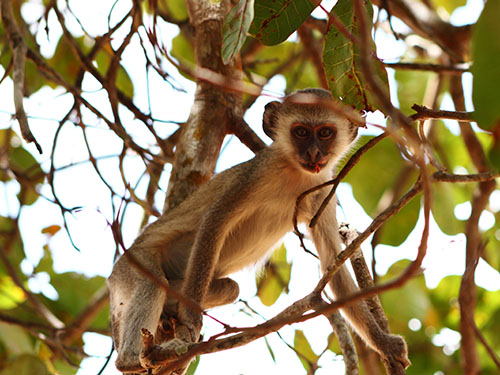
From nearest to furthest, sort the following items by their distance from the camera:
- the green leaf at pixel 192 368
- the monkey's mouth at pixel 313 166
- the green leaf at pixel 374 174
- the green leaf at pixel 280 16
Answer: the green leaf at pixel 280 16, the green leaf at pixel 192 368, the monkey's mouth at pixel 313 166, the green leaf at pixel 374 174

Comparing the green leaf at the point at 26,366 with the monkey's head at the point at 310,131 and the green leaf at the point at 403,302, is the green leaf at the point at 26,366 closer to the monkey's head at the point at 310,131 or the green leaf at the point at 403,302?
the monkey's head at the point at 310,131

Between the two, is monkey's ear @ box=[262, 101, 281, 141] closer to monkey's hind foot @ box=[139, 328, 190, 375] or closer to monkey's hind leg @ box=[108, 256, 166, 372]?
monkey's hind leg @ box=[108, 256, 166, 372]

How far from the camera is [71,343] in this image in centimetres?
638

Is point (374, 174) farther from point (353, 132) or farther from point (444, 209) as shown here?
point (444, 209)

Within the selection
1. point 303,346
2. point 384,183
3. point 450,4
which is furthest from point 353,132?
point 450,4

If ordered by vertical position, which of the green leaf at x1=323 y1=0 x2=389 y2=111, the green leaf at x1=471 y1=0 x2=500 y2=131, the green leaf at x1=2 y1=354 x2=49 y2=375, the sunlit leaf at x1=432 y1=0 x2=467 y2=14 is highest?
the sunlit leaf at x1=432 y1=0 x2=467 y2=14

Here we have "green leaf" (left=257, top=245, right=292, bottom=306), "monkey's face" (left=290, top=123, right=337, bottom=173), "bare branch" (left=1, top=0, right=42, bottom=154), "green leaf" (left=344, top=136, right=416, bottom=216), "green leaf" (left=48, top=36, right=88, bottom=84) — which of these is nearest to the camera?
"bare branch" (left=1, top=0, right=42, bottom=154)

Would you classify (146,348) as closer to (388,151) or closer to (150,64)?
(150,64)

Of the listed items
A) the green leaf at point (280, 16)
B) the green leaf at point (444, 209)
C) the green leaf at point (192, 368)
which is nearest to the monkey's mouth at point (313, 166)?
the green leaf at point (444, 209)

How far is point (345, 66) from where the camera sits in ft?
9.62

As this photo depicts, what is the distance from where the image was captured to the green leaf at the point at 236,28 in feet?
8.08

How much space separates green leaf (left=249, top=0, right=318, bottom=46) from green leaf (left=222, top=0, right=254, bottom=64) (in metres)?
0.35

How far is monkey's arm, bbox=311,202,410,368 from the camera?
4.06 meters

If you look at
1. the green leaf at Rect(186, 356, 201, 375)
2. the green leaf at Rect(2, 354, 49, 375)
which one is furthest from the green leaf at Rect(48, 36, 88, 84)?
the green leaf at Rect(186, 356, 201, 375)
